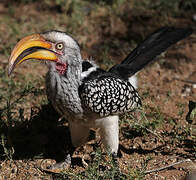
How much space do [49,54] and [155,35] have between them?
1.57 m

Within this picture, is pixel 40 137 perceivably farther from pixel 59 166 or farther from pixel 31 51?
pixel 31 51

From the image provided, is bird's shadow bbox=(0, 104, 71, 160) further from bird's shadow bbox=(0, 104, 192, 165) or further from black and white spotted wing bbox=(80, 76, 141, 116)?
black and white spotted wing bbox=(80, 76, 141, 116)

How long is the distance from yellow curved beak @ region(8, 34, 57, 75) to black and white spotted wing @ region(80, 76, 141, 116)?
419 mm

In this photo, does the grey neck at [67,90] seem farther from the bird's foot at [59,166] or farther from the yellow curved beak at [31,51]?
the bird's foot at [59,166]

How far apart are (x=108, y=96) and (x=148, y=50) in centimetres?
96

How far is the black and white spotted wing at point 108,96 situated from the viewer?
10.0 feet

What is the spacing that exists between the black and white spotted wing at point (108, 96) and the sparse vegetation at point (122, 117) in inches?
11.1

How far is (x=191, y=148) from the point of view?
3.61 m

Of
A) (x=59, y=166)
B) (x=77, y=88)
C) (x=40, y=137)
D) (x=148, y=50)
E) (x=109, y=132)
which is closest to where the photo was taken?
(x=77, y=88)

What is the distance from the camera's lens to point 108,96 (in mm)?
3207

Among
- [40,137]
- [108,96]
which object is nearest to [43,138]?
[40,137]

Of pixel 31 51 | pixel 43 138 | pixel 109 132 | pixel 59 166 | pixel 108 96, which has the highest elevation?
pixel 31 51

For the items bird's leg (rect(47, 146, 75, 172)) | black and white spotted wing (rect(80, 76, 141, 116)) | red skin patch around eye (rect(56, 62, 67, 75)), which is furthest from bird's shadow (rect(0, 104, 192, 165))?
red skin patch around eye (rect(56, 62, 67, 75))

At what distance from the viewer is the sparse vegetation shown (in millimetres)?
3418
